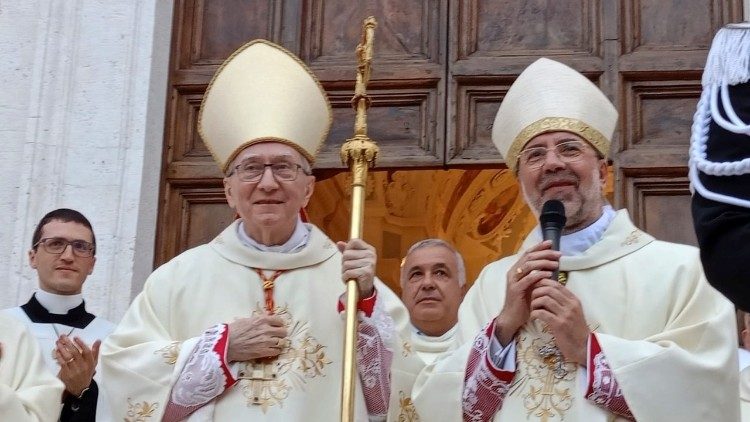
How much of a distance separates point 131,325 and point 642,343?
1.75 meters

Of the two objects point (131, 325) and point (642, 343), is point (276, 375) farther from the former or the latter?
point (642, 343)

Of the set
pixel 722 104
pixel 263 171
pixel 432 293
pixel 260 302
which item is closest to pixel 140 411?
pixel 260 302

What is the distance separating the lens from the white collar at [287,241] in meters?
5.10

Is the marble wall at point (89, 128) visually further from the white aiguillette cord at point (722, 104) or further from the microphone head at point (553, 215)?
the white aiguillette cord at point (722, 104)

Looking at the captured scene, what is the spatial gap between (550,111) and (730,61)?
2.16m

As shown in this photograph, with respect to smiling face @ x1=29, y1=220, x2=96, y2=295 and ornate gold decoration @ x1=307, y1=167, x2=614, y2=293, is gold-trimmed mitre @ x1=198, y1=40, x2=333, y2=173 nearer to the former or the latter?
smiling face @ x1=29, y1=220, x2=96, y2=295

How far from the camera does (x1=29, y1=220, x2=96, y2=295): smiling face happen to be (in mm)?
5578

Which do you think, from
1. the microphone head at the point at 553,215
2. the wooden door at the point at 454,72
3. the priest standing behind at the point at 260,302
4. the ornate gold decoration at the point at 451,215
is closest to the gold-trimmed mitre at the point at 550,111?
the microphone head at the point at 553,215

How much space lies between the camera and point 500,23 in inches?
253

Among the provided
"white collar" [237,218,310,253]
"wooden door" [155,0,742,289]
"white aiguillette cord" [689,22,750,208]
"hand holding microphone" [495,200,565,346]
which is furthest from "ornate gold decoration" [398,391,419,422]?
"white aiguillette cord" [689,22,750,208]

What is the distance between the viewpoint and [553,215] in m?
4.26

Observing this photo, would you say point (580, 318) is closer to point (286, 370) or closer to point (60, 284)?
point (286, 370)

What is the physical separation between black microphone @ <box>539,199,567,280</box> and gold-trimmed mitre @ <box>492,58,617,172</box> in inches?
23.8

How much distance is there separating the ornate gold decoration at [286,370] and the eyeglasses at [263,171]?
503 millimetres
